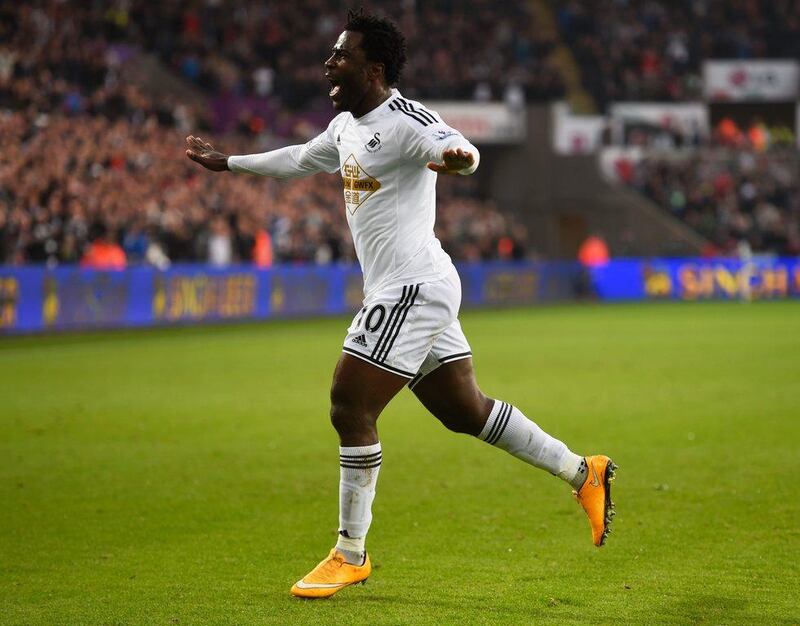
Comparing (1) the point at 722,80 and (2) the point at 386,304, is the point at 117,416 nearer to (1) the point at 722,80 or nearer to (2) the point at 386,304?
(2) the point at 386,304

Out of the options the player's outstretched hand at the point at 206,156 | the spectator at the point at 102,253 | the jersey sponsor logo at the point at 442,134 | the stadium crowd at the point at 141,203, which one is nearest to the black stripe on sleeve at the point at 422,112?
the jersey sponsor logo at the point at 442,134

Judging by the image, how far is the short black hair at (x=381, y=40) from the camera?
5.89 meters

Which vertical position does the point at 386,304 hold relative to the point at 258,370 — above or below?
above

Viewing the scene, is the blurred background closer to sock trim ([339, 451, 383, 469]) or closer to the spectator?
the spectator

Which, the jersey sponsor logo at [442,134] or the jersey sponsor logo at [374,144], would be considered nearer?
the jersey sponsor logo at [442,134]

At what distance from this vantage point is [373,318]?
228 inches

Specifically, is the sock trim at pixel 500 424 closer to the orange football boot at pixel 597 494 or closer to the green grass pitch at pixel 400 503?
the orange football boot at pixel 597 494

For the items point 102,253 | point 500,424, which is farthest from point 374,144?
point 102,253

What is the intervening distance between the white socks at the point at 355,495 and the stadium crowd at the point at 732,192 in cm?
3731

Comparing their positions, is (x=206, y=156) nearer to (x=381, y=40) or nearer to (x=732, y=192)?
(x=381, y=40)

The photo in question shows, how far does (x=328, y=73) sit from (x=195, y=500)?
10.8ft

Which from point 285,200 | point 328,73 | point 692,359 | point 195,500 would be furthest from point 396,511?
point 285,200

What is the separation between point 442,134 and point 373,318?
2.86 ft

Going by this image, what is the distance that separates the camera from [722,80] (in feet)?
161
